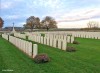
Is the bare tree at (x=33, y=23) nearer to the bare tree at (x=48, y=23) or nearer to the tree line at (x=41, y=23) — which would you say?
the tree line at (x=41, y=23)

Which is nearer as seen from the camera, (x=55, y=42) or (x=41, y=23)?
(x=55, y=42)

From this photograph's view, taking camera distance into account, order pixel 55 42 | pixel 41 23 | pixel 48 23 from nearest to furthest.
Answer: pixel 55 42, pixel 48 23, pixel 41 23

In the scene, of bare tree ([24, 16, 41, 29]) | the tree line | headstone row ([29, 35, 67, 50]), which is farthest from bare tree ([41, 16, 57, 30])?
headstone row ([29, 35, 67, 50])

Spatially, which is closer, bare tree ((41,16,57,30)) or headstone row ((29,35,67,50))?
headstone row ((29,35,67,50))

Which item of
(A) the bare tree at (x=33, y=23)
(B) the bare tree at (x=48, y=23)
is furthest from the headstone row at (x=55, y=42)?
(A) the bare tree at (x=33, y=23)

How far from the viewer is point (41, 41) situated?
25312 millimetres

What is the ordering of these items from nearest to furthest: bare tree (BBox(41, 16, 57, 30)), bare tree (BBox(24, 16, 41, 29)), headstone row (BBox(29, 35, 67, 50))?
headstone row (BBox(29, 35, 67, 50)) < bare tree (BBox(41, 16, 57, 30)) < bare tree (BBox(24, 16, 41, 29))

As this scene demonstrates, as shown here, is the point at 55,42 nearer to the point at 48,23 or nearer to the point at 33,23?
the point at 48,23

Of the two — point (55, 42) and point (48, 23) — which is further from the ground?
point (48, 23)

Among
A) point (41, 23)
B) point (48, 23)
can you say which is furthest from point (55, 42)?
point (41, 23)

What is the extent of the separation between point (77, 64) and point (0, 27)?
3957 inches

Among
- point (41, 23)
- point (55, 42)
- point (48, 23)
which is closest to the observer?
point (55, 42)

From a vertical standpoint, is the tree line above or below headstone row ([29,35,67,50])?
above

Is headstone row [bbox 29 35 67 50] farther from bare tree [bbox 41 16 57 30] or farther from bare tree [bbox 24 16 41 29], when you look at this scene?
bare tree [bbox 24 16 41 29]
